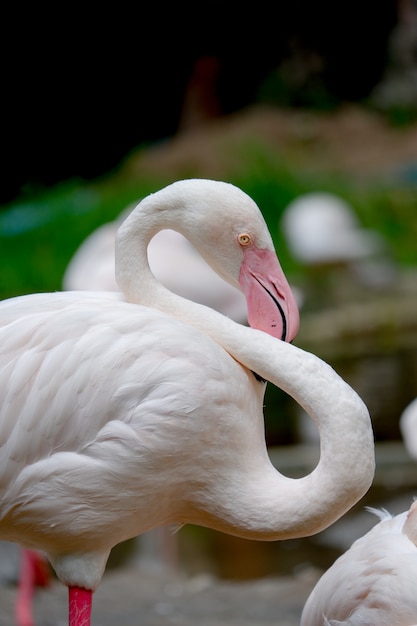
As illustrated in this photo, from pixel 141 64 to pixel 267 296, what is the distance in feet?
48.7

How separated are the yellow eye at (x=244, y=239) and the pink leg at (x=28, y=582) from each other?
233cm

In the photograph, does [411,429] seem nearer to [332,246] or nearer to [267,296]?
[267,296]

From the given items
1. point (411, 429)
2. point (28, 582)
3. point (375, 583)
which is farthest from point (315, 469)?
point (28, 582)

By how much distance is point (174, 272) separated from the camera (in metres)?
6.09

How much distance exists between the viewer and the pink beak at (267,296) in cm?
285

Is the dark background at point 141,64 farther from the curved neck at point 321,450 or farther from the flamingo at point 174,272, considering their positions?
the curved neck at point 321,450

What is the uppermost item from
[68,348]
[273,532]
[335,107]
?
[68,348]

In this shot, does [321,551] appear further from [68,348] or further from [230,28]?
[230,28]

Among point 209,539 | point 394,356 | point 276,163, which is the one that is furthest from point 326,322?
point 276,163

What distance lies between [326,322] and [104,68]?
9.65 meters

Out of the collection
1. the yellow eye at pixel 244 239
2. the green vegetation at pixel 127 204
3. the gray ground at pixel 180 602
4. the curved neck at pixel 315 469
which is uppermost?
the yellow eye at pixel 244 239

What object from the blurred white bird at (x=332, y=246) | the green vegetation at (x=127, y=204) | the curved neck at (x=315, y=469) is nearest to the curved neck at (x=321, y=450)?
the curved neck at (x=315, y=469)

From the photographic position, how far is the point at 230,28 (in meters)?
16.7

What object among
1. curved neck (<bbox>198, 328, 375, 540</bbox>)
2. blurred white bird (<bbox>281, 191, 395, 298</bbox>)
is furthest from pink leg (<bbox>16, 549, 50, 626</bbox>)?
blurred white bird (<bbox>281, 191, 395, 298</bbox>)
